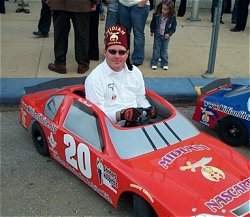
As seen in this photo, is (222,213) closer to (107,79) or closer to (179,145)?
(179,145)

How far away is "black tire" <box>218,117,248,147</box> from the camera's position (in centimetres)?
452

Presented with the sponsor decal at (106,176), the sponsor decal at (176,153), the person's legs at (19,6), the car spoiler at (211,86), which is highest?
the person's legs at (19,6)

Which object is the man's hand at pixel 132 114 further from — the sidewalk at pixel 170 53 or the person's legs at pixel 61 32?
the person's legs at pixel 61 32

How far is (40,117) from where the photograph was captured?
13.6 feet

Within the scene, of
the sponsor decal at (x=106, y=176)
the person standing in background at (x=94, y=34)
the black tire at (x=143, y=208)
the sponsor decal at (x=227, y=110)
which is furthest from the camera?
the person standing in background at (x=94, y=34)

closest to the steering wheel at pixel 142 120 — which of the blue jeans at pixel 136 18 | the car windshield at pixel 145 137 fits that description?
the car windshield at pixel 145 137

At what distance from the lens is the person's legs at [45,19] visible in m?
7.52

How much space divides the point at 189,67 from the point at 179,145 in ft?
12.4

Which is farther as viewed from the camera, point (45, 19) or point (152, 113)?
point (45, 19)

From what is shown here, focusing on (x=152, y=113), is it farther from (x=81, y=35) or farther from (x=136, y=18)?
(x=136, y=18)

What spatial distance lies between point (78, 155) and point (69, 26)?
2.92 metres

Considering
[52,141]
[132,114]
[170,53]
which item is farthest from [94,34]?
[132,114]

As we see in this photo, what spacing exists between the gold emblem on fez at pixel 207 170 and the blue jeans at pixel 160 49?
11.6 ft

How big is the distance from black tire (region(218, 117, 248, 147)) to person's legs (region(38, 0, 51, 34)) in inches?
167
